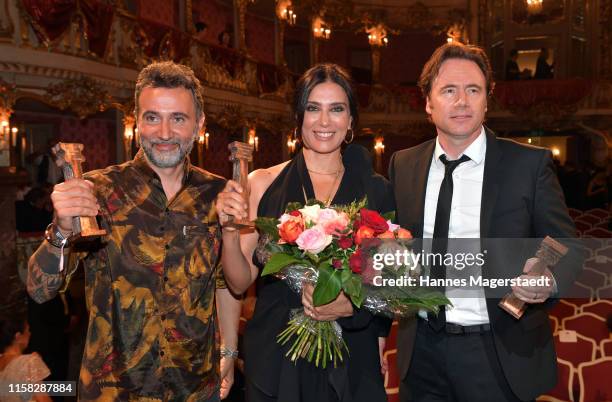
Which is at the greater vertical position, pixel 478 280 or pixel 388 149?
pixel 388 149

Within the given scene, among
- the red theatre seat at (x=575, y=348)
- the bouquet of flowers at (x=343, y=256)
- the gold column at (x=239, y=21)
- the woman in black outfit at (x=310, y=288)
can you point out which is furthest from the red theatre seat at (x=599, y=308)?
the gold column at (x=239, y=21)

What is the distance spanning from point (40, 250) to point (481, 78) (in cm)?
195

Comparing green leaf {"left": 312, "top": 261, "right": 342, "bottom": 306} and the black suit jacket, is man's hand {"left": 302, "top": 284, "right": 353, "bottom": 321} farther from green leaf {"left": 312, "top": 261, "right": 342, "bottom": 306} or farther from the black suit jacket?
the black suit jacket

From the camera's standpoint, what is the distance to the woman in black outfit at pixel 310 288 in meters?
2.36

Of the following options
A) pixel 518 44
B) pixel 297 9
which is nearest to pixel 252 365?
pixel 297 9

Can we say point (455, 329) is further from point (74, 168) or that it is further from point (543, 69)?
point (543, 69)

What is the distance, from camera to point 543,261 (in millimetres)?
2160

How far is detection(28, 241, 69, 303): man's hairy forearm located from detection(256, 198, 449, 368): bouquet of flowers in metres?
0.73

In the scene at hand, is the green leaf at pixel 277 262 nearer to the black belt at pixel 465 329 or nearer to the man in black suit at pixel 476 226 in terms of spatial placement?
the man in black suit at pixel 476 226

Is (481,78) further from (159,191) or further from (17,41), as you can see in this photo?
(17,41)

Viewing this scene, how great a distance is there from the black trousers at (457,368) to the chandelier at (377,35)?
1843cm

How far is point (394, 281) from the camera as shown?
2051mm

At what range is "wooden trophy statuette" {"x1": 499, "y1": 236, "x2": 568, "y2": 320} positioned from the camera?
84.0 inches

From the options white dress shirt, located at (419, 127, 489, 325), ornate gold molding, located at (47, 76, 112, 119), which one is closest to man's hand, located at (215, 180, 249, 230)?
white dress shirt, located at (419, 127, 489, 325)
